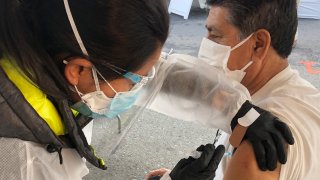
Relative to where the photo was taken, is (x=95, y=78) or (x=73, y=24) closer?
(x=73, y=24)

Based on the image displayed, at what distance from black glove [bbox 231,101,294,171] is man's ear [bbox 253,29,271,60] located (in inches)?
10.3

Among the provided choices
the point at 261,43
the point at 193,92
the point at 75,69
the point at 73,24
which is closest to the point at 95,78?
the point at 75,69

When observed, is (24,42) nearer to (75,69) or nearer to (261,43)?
(75,69)

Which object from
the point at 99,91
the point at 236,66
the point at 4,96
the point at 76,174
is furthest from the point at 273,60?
the point at 4,96

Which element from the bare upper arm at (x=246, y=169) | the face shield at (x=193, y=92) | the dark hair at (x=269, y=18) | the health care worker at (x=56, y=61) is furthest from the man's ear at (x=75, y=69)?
the dark hair at (x=269, y=18)

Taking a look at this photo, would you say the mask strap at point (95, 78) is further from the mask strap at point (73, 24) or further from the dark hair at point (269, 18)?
the dark hair at point (269, 18)

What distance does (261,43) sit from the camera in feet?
3.84

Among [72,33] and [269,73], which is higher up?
[72,33]

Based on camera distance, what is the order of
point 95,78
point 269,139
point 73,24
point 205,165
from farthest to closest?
point 205,165, point 269,139, point 95,78, point 73,24

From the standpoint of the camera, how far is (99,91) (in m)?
0.91

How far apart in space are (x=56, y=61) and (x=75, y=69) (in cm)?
5

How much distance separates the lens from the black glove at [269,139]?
95 cm

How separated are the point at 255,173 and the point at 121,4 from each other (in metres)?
0.57

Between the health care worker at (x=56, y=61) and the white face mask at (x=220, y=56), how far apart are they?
1.44ft
